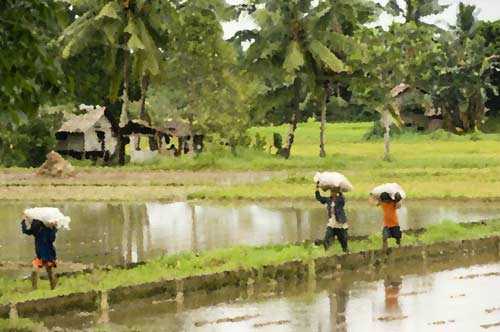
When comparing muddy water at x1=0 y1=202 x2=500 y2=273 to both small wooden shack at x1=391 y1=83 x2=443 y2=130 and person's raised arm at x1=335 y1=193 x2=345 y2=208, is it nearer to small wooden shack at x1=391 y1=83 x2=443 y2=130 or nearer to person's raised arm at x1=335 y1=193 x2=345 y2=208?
person's raised arm at x1=335 y1=193 x2=345 y2=208

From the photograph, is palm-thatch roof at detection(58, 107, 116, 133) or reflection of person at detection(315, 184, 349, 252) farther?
palm-thatch roof at detection(58, 107, 116, 133)

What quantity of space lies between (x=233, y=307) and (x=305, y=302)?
0.98 metres

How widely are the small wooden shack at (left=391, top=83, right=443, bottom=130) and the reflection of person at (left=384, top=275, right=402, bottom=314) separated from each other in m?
51.9

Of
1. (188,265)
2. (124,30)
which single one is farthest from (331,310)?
(124,30)

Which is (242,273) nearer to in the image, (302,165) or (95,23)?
(302,165)

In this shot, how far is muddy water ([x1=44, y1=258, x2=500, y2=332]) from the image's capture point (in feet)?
37.9

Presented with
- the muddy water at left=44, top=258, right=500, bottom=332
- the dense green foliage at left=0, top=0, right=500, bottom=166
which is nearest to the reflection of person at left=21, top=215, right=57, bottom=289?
the muddy water at left=44, top=258, right=500, bottom=332

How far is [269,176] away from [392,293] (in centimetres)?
2493

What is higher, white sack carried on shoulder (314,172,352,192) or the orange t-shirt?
white sack carried on shoulder (314,172,352,192)

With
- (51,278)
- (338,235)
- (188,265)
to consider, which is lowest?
(188,265)

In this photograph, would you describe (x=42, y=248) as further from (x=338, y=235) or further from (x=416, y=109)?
(x=416, y=109)

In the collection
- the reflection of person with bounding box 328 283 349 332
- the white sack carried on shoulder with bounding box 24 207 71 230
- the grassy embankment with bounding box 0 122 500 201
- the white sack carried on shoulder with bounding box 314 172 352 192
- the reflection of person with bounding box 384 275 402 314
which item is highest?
the white sack carried on shoulder with bounding box 314 172 352 192

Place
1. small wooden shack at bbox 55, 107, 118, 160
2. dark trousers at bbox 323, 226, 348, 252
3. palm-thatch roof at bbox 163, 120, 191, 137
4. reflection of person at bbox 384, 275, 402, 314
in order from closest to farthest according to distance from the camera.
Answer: reflection of person at bbox 384, 275, 402, 314
dark trousers at bbox 323, 226, 348, 252
palm-thatch roof at bbox 163, 120, 191, 137
small wooden shack at bbox 55, 107, 118, 160

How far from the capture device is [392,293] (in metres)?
13.7
